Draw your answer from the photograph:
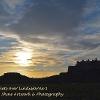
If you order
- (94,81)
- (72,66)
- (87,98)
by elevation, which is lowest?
(87,98)

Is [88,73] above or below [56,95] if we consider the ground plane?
above

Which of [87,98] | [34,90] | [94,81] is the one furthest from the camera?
[94,81]

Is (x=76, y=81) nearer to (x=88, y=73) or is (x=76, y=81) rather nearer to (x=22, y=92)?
(x=88, y=73)

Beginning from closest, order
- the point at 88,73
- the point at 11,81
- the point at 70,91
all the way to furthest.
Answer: the point at 70,91 < the point at 11,81 < the point at 88,73

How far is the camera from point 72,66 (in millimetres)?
125812

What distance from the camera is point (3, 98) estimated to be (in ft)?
213

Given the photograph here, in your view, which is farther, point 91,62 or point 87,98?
point 91,62

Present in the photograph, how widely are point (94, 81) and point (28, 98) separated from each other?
51145mm

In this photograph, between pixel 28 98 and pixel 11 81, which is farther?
pixel 11 81

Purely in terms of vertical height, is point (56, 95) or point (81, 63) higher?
point (81, 63)

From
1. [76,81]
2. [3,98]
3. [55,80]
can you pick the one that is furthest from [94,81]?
[3,98]

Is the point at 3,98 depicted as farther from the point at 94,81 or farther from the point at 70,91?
the point at 94,81

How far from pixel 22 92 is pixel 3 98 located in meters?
6.87

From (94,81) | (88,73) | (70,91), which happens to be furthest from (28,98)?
(88,73)
